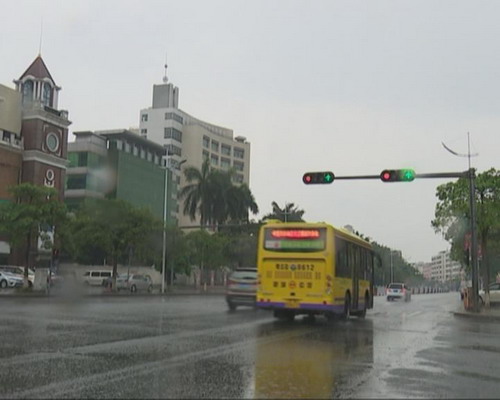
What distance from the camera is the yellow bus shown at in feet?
58.5

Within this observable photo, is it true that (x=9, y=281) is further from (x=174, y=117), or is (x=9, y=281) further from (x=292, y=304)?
(x=174, y=117)

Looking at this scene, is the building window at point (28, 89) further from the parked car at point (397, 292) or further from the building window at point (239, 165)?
the building window at point (239, 165)

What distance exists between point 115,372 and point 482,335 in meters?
11.9

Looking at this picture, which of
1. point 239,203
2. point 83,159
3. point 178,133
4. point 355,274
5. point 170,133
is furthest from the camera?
point 178,133

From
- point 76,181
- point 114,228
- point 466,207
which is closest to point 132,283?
point 114,228

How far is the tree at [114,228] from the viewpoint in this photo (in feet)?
152

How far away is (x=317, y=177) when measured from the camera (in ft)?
74.6

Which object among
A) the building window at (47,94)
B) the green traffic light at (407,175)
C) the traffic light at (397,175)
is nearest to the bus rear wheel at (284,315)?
the traffic light at (397,175)

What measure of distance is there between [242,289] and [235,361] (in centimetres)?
1561

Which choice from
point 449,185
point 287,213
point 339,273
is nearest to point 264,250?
point 339,273

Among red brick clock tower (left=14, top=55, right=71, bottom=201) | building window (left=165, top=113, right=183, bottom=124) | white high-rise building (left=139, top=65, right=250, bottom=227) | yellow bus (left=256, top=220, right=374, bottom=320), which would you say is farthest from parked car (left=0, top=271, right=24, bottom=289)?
building window (left=165, top=113, right=183, bottom=124)

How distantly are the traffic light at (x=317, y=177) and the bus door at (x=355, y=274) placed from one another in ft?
9.99

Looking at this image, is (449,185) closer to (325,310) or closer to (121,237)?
(325,310)

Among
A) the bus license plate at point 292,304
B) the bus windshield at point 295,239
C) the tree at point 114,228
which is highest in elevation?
the tree at point 114,228
